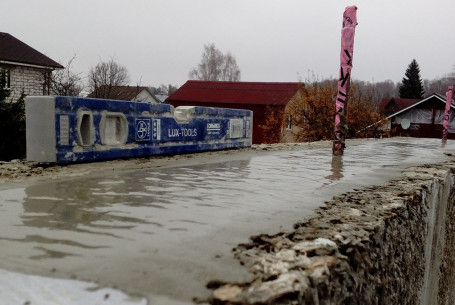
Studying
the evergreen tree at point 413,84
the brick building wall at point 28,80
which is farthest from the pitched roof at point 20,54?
the evergreen tree at point 413,84

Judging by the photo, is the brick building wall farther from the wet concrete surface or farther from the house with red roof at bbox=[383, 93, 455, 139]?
the house with red roof at bbox=[383, 93, 455, 139]

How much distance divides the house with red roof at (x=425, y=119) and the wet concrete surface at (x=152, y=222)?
34.7 meters

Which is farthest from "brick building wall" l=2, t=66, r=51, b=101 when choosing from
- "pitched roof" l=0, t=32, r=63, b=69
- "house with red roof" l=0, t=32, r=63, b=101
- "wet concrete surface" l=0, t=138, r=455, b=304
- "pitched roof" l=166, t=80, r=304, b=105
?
"wet concrete surface" l=0, t=138, r=455, b=304

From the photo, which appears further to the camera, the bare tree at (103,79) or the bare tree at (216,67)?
the bare tree at (216,67)

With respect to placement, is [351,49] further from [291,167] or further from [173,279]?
[173,279]

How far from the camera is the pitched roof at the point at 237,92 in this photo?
99.3ft

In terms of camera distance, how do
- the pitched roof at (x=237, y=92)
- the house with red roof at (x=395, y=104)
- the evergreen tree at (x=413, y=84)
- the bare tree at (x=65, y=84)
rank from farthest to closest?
the evergreen tree at (x=413, y=84)
the house with red roof at (x=395, y=104)
the pitched roof at (x=237, y=92)
the bare tree at (x=65, y=84)

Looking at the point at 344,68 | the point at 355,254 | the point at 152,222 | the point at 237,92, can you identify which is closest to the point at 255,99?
the point at 237,92

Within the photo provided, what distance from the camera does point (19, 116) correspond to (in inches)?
487

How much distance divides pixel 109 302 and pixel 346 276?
1.14 m

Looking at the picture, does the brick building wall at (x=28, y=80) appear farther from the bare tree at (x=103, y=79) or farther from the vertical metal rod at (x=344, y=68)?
the vertical metal rod at (x=344, y=68)

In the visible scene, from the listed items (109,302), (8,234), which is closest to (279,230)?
(109,302)

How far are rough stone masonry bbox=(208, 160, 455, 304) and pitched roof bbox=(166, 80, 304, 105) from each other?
2523 cm

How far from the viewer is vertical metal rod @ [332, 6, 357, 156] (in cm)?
766
